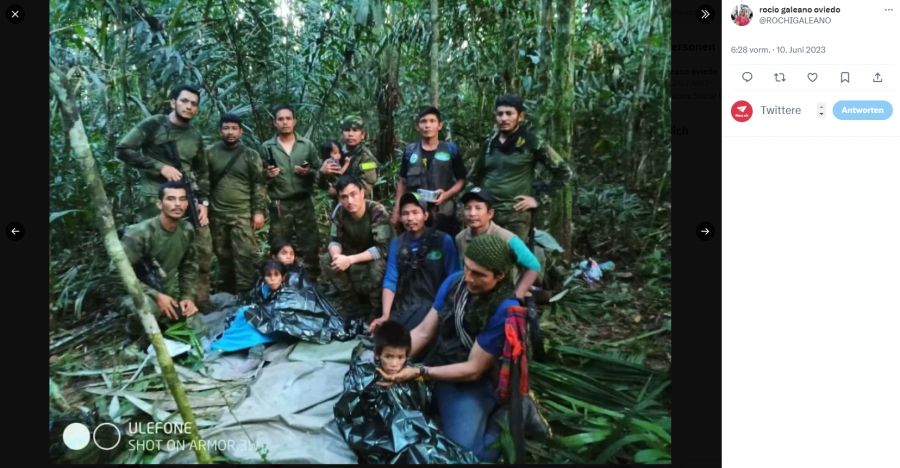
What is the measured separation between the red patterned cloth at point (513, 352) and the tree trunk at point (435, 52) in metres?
2.30

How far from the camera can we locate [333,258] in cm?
359

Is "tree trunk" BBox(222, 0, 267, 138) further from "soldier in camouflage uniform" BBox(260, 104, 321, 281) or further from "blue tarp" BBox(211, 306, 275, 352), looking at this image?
"blue tarp" BBox(211, 306, 275, 352)

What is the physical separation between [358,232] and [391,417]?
1.61 metres

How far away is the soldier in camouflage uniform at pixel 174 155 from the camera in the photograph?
11.1ft

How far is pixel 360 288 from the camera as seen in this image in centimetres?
374

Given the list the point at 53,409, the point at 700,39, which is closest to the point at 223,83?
the point at 53,409

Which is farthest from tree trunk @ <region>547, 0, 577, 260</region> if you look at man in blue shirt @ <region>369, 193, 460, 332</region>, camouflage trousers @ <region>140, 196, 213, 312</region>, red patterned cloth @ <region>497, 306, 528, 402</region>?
camouflage trousers @ <region>140, 196, 213, 312</region>

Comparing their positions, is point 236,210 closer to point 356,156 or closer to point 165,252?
point 165,252

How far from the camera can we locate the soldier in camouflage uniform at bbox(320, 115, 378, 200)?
407cm

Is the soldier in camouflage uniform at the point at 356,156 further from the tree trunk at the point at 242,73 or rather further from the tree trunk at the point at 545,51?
the tree trunk at the point at 545,51
